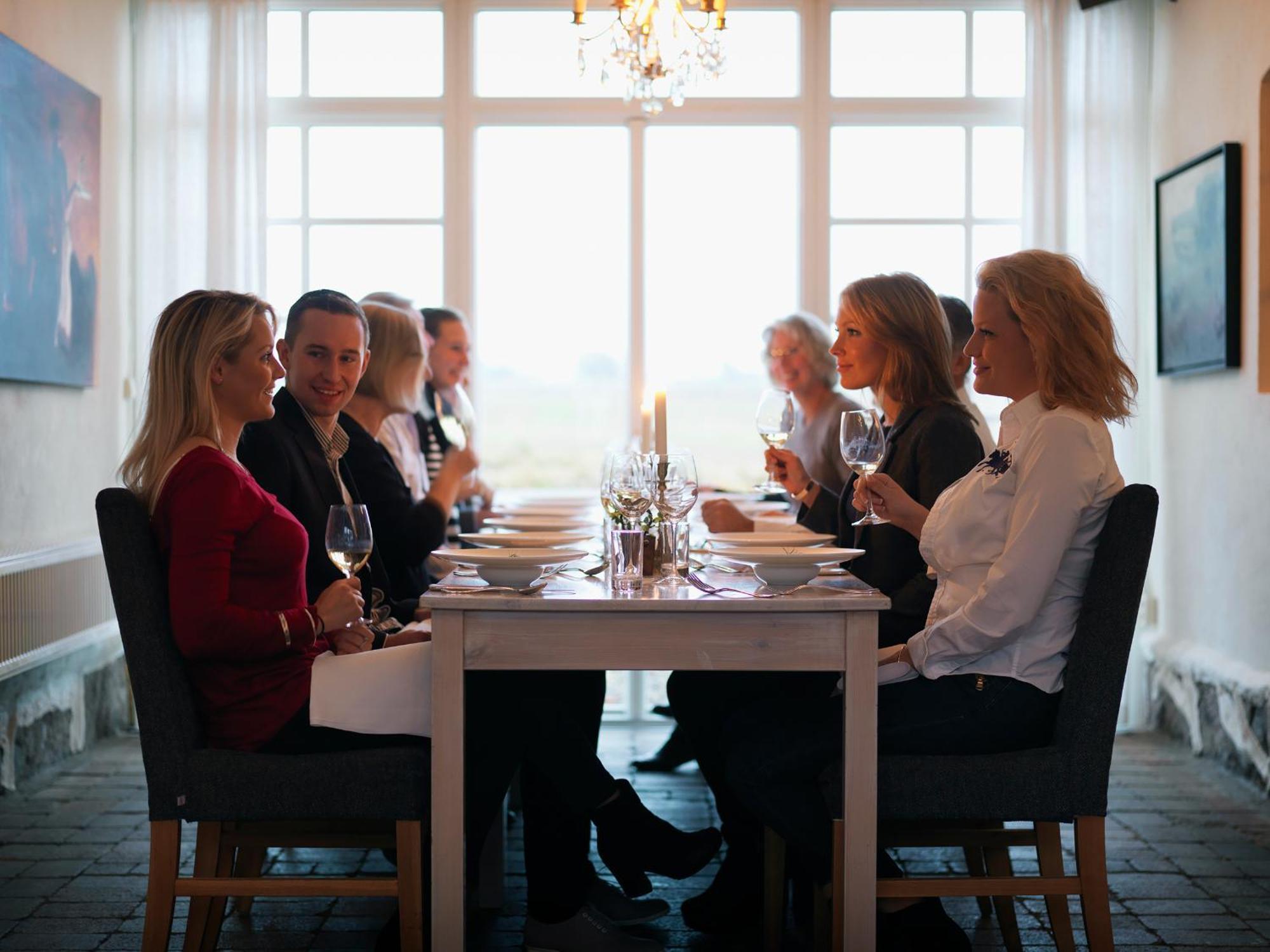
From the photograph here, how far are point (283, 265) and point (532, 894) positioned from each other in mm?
3413

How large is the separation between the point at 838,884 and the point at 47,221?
10.5 feet

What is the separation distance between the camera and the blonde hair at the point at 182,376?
211 cm

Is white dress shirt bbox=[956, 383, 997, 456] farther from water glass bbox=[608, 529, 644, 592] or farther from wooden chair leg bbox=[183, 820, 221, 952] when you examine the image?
wooden chair leg bbox=[183, 820, 221, 952]

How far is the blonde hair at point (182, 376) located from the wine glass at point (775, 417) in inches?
60.5

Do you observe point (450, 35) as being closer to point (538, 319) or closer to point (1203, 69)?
point (538, 319)

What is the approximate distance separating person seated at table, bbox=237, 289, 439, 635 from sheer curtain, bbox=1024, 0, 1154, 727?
118 inches

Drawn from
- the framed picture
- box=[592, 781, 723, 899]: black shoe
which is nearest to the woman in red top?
box=[592, 781, 723, 899]: black shoe

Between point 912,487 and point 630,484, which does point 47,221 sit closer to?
point 630,484

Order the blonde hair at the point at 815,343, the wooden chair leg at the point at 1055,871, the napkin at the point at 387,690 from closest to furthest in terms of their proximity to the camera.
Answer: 1. the napkin at the point at 387,690
2. the wooden chair leg at the point at 1055,871
3. the blonde hair at the point at 815,343

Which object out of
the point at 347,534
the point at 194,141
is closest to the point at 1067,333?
the point at 347,534

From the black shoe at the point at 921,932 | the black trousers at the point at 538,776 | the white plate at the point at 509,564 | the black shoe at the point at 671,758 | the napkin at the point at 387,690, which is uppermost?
the white plate at the point at 509,564

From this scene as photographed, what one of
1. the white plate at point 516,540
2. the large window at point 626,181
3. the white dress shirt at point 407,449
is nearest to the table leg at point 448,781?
the white plate at point 516,540

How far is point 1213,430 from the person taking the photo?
169 inches

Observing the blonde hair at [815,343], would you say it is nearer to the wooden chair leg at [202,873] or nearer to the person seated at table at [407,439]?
the person seated at table at [407,439]
